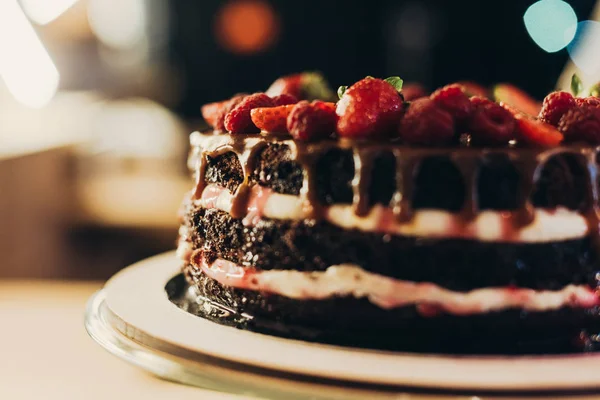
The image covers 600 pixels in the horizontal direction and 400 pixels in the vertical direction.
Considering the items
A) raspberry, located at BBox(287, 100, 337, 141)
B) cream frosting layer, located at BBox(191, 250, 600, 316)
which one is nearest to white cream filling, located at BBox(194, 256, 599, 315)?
cream frosting layer, located at BBox(191, 250, 600, 316)

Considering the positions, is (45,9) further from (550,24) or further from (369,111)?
(369,111)

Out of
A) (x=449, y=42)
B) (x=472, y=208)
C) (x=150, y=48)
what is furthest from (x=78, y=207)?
(x=472, y=208)

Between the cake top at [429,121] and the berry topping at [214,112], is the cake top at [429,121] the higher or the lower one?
the higher one

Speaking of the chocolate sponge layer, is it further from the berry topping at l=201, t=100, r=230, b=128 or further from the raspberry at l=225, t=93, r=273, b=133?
the berry topping at l=201, t=100, r=230, b=128

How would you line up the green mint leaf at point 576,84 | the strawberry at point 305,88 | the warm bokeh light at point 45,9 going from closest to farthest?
the green mint leaf at point 576,84 → the strawberry at point 305,88 → the warm bokeh light at point 45,9

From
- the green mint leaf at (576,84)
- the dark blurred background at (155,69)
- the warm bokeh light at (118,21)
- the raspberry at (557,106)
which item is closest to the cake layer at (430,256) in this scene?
the raspberry at (557,106)

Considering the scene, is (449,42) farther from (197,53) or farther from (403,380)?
(403,380)

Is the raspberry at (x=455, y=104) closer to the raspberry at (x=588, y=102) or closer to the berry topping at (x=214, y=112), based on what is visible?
the raspberry at (x=588, y=102)
